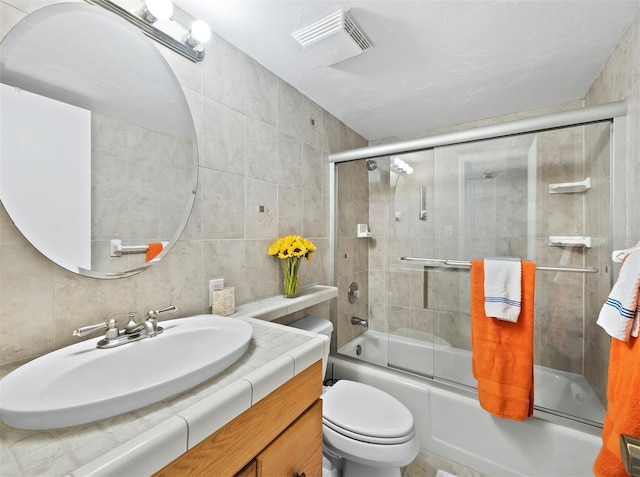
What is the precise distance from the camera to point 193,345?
0.89m

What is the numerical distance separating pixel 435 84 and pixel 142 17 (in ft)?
4.90

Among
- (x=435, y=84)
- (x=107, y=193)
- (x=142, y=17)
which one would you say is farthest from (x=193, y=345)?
(x=435, y=84)

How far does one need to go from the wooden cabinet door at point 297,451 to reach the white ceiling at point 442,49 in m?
1.49

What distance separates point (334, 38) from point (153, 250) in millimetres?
1165

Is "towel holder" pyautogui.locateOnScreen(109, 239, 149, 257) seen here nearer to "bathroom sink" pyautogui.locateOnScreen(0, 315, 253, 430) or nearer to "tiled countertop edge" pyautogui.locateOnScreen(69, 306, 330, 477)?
"bathroom sink" pyautogui.locateOnScreen(0, 315, 253, 430)

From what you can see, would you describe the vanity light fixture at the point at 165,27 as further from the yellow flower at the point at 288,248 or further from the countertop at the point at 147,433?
the countertop at the point at 147,433

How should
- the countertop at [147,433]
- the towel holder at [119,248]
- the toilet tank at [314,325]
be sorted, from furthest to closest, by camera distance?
the toilet tank at [314,325]
the towel holder at [119,248]
the countertop at [147,433]

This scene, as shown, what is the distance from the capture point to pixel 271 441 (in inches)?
26.9

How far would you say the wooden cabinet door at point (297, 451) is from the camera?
2.20 ft

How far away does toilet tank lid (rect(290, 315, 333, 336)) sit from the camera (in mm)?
1540

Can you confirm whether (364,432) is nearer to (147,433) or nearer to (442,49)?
(147,433)

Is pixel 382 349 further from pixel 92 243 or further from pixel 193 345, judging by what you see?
pixel 92 243

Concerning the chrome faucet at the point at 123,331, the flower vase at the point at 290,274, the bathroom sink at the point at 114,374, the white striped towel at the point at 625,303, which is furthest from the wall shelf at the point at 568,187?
the chrome faucet at the point at 123,331

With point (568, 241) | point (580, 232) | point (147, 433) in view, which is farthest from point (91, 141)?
point (580, 232)
